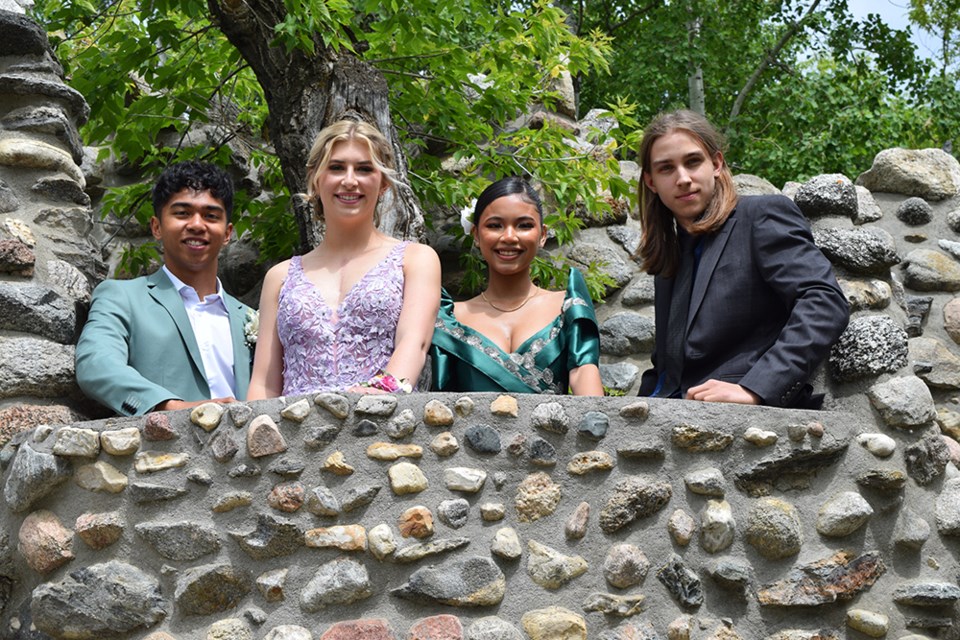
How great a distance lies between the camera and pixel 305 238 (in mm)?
4207

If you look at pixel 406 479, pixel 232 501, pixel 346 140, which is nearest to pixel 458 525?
pixel 406 479

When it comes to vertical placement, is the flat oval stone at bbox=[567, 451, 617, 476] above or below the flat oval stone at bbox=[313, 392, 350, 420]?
below

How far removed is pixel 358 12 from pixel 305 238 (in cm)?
211

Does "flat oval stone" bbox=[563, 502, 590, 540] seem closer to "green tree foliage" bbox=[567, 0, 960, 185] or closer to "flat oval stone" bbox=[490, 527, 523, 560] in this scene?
"flat oval stone" bbox=[490, 527, 523, 560]

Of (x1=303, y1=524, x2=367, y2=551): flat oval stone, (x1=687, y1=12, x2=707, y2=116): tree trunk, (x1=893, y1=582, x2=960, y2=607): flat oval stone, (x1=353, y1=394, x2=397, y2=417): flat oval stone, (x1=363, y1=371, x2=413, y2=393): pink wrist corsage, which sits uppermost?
(x1=687, y1=12, x2=707, y2=116): tree trunk

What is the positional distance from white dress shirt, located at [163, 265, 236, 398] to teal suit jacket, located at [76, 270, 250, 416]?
26mm

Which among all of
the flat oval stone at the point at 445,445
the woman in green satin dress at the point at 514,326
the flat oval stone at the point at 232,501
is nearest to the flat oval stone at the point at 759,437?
the woman in green satin dress at the point at 514,326

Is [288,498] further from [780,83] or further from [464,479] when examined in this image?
[780,83]

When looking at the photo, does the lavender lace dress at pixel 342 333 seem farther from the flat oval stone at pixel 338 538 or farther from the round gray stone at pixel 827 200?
the round gray stone at pixel 827 200

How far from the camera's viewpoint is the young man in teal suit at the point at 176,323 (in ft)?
10.2

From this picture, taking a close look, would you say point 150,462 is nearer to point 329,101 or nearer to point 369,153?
point 369,153

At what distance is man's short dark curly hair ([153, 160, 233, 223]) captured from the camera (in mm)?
3512

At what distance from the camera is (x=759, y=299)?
3070 millimetres

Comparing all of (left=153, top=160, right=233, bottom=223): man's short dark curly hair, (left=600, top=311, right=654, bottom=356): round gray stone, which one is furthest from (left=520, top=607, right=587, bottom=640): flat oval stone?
(left=600, top=311, right=654, bottom=356): round gray stone
